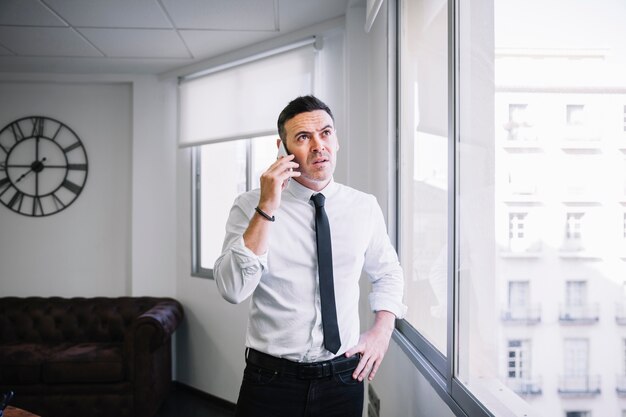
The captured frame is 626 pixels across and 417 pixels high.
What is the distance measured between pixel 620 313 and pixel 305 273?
86cm

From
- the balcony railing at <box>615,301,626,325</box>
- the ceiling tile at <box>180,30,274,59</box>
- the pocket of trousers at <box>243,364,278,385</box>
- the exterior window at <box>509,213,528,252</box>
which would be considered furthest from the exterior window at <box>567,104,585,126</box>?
the ceiling tile at <box>180,30,274,59</box>

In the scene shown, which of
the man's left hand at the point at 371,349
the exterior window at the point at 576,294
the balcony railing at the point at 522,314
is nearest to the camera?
the exterior window at the point at 576,294

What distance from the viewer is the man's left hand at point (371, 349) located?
1357 millimetres

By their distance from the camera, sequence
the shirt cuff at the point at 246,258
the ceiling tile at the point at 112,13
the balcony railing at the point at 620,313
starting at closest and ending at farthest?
the balcony railing at the point at 620,313
the shirt cuff at the point at 246,258
the ceiling tile at the point at 112,13

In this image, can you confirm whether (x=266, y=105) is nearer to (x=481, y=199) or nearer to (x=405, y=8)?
(x=405, y=8)

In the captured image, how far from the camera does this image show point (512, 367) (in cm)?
114

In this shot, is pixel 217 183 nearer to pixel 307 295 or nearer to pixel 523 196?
pixel 307 295

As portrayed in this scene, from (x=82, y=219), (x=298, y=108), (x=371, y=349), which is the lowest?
(x=371, y=349)

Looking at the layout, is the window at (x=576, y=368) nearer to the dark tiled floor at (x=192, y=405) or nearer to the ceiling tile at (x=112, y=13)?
the ceiling tile at (x=112, y=13)

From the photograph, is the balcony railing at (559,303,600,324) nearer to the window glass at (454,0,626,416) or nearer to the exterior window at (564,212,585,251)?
the window glass at (454,0,626,416)

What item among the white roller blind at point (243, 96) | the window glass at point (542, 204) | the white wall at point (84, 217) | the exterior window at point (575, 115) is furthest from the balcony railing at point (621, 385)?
the white wall at point (84, 217)

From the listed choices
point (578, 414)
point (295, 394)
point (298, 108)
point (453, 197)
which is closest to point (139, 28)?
point (298, 108)

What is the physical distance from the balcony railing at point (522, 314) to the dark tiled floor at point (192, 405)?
9.67 feet

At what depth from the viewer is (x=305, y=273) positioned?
1438 mm
